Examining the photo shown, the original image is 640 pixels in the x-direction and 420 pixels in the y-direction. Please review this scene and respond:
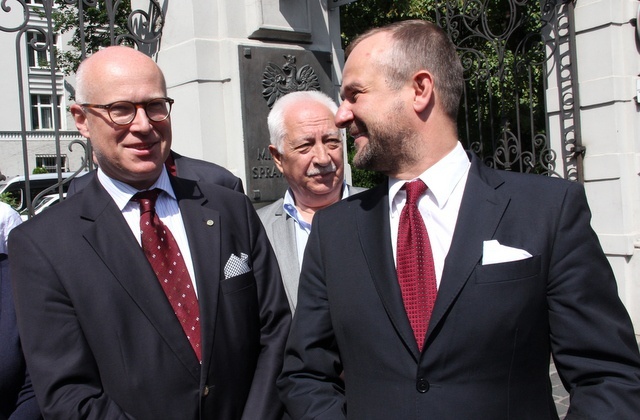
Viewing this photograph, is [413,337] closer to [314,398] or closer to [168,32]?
[314,398]

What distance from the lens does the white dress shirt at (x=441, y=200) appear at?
198 cm

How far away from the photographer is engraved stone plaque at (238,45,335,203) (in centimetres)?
501

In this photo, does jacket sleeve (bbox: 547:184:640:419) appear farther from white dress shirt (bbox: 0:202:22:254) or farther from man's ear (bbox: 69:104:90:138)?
white dress shirt (bbox: 0:202:22:254)

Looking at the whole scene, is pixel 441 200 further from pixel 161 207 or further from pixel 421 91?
pixel 161 207

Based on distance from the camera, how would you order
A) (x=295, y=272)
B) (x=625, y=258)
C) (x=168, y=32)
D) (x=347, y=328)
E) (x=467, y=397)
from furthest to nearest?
(x=625, y=258)
(x=168, y=32)
(x=295, y=272)
(x=347, y=328)
(x=467, y=397)

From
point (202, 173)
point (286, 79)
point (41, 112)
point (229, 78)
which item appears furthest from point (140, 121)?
point (41, 112)

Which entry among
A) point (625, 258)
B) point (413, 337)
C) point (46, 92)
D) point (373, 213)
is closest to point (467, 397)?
point (413, 337)

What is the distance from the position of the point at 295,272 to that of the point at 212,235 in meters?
0.72

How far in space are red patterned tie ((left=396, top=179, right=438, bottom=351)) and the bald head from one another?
0.97 meters

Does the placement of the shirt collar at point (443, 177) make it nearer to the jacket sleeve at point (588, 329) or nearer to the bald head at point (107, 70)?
the jacket sleeve at point (588, 329)

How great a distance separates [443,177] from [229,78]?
332 cm

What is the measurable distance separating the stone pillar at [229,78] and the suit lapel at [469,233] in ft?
10.4

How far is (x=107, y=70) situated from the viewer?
7.18ft

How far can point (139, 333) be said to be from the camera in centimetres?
207
